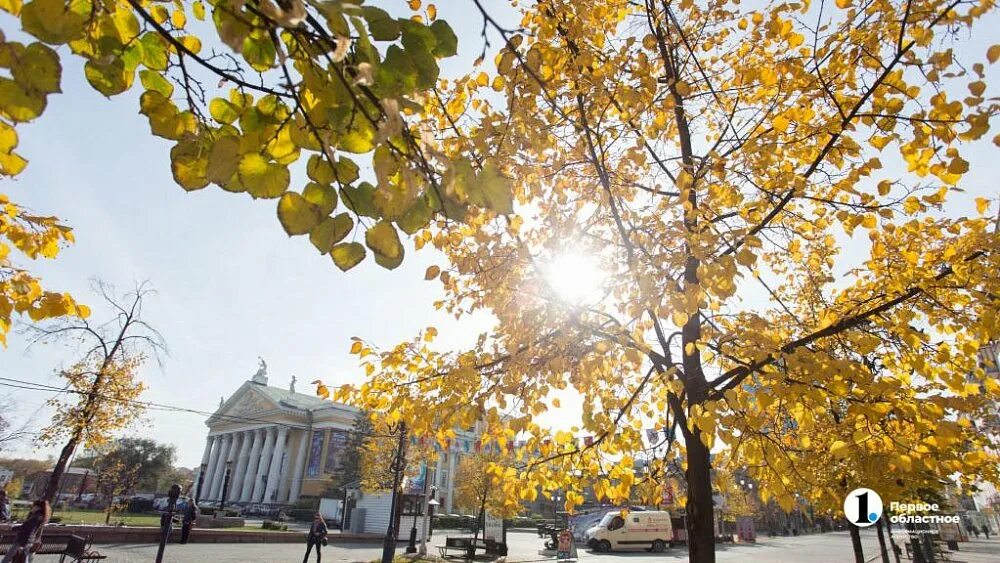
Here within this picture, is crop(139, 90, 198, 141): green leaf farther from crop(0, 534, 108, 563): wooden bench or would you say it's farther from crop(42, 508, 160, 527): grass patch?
crop(42, 508, 160, 527): grass patch

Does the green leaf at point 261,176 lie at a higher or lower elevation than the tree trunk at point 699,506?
higher

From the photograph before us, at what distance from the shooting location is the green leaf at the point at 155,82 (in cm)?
144

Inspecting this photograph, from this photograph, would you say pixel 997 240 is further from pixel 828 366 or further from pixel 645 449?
pixel 645 449

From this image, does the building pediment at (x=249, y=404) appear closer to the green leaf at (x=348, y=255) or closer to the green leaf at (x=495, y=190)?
the green leaf at (x=348, y=255)

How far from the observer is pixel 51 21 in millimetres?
1087

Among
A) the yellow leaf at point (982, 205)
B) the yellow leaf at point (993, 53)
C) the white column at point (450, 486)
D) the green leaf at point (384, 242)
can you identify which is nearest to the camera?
the green leaf at point (384, 242)

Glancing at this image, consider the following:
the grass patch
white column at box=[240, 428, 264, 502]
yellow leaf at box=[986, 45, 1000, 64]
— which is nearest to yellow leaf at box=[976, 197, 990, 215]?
yellow leaf at box=[986, 45, 1000, 64]

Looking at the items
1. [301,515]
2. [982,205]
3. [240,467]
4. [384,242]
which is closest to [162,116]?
[384,242]

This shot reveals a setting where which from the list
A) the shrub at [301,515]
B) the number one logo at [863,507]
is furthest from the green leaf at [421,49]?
the shrub at [301,515]

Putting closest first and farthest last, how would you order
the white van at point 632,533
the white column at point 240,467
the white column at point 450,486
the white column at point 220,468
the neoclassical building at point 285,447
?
the white van at point 632,533
the neoclassical building at point 285,447
the white column at point 450,486
the white column at point 240,467
the white column at point 220,468

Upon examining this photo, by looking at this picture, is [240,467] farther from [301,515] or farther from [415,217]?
[415,217]

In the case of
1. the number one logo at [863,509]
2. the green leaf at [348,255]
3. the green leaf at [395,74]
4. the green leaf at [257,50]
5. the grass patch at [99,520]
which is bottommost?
the grass patch at [99,520]

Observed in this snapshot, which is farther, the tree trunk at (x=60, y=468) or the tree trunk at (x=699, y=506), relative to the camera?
the tree trunk at (x=60, y=468)

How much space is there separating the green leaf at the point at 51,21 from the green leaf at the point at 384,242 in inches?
30.0
